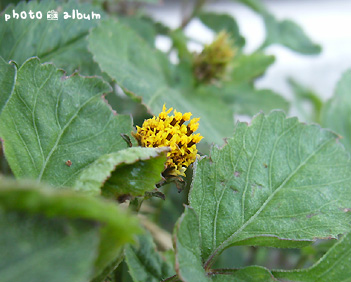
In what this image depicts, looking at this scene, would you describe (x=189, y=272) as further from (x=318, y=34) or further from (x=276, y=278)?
(x=318, y=34)

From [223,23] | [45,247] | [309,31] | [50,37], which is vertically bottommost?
[45,247]

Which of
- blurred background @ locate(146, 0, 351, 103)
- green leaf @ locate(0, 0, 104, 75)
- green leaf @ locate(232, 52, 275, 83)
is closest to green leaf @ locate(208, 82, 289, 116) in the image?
green leaf @ locate(232, 52, 275, 83)

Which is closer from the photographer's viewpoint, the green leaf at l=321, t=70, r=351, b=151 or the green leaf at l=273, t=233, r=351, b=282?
the green leaf at l=273, t=233, r=351, b=282

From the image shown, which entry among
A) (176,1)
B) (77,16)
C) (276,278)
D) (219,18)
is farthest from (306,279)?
(176,1)

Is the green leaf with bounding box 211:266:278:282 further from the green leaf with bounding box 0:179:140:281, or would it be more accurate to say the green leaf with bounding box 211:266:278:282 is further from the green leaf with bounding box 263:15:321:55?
the green leaf with bounding box 263:15:321:55

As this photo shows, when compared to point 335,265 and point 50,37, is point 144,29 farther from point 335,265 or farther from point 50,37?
point 335,265

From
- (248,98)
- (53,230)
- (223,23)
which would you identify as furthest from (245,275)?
(223,23)

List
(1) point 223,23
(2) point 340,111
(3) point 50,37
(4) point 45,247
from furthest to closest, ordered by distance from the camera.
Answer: (1) point 223,23 < (2) point 340,111 < (3) point 50,37 < (4) point 45,247

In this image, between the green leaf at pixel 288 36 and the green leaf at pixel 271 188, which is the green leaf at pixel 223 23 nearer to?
the green leaf at pixel 288 36
